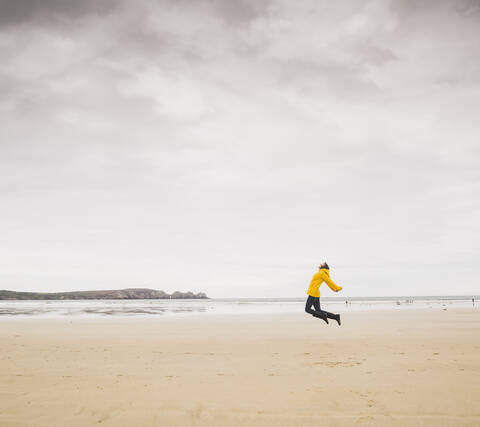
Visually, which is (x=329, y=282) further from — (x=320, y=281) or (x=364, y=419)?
(x=364, y=419)

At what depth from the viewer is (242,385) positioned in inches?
312

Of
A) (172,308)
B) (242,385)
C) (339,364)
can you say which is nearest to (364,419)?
(242,385)

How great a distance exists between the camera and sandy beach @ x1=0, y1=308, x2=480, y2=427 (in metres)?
6.02

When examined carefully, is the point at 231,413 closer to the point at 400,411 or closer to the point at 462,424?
the point at 400,411

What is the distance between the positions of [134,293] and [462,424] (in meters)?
177

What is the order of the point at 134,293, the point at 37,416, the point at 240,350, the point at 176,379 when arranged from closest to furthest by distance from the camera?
1. the point at 37,416
2. the point at 176,379
3. the point at 240,350
4. the point at 134,293

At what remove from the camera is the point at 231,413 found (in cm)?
619

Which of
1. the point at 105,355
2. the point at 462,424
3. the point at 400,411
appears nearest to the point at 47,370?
the point at 105,355

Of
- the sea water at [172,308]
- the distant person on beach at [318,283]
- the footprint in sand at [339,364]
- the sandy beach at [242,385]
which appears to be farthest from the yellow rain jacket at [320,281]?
the sea water at [172,308]

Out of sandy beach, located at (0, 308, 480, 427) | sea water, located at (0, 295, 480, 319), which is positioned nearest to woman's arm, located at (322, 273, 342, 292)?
sandy beach, located at (0, 308, 480, 427)

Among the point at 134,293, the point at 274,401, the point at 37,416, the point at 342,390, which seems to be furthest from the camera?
the point at 134,293

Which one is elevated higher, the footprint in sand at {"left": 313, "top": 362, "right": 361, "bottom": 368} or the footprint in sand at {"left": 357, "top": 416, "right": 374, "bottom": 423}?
the footprint in sand at {"left": 357, "top": 416, "right": 374, "bottom": 423}

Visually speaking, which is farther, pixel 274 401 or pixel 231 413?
pixel 274 401

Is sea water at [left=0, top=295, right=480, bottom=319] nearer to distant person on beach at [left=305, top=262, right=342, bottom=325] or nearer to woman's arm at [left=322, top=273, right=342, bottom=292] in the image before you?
distant person on beach at [left=305, top=262, right=342, bottom=325]
